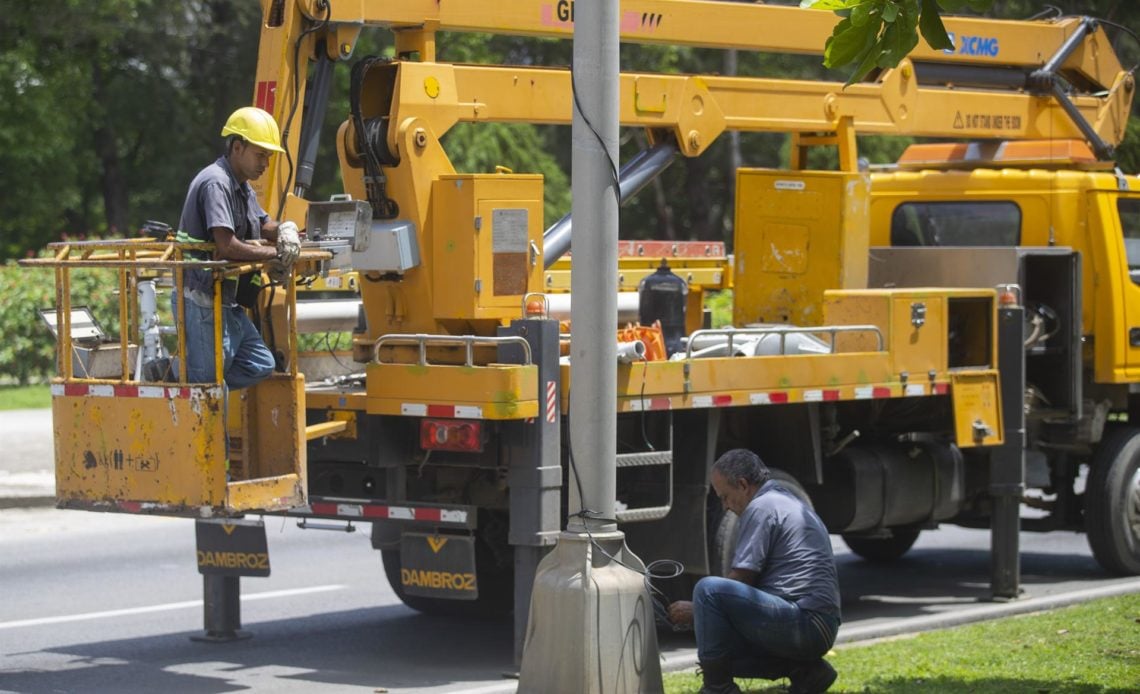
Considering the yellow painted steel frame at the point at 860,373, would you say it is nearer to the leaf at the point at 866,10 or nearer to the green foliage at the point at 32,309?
the leaf at the point at 866,10

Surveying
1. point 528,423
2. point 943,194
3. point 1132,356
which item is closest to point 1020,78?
point 943,194

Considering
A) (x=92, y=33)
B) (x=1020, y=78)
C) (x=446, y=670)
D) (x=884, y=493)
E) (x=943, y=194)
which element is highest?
(x=92, y=33)

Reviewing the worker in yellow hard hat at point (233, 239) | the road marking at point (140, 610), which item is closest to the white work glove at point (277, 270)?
the worker in yellow hard hat at point (233, 239)

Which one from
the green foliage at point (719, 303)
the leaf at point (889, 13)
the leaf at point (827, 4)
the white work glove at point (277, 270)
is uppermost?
the leaf at point (827, 4)

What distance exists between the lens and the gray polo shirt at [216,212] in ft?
26.3

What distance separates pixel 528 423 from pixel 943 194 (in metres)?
5.51

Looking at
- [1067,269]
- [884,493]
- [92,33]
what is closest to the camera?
[884,493]

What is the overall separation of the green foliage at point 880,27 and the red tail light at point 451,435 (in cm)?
273

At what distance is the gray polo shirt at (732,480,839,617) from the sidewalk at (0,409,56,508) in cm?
726

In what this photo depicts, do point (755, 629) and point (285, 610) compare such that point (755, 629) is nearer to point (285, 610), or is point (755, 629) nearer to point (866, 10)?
point (866, 10)

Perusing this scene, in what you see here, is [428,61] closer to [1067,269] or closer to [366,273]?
[366,273]

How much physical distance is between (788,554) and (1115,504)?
5.65 m

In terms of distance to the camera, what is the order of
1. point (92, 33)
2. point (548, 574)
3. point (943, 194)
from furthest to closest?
point (92, 33)
point (943, 194)
point (548, 574)

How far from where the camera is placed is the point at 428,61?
9.66 m
